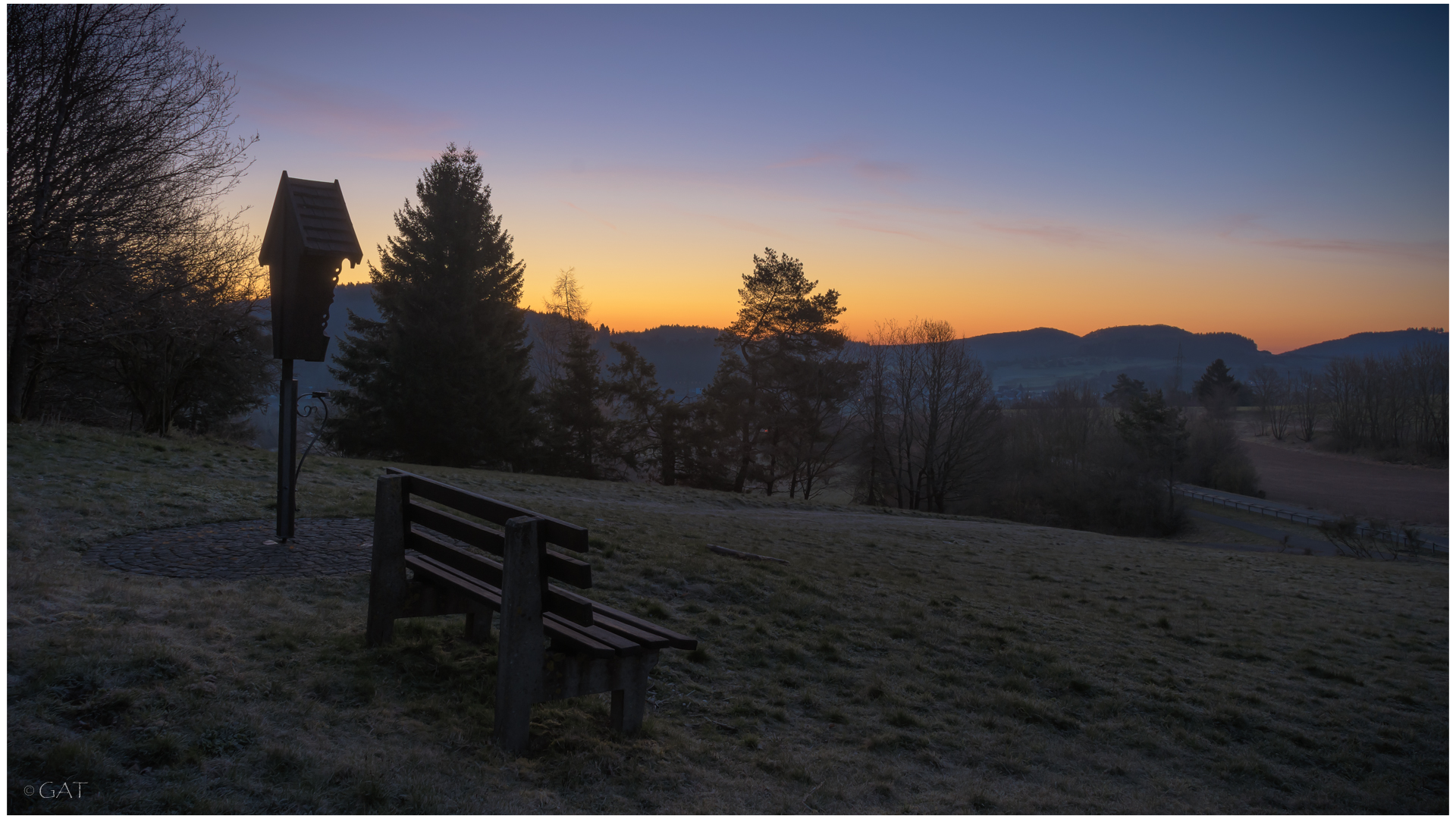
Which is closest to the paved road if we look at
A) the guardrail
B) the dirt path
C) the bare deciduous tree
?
the guardrail

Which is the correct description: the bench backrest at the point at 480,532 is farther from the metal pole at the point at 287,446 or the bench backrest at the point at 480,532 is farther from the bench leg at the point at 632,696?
the metal pole at the point at 287,446

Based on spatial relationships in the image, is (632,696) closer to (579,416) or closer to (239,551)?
(239,551)

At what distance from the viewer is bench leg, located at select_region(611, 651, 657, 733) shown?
14.3 ft

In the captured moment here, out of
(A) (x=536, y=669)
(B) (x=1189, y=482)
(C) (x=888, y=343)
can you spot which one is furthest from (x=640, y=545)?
(B) (x=1189, y=482)

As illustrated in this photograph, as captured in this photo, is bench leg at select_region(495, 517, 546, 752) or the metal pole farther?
the metal pole

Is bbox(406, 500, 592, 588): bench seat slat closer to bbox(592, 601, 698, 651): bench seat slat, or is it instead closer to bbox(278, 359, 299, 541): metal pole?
A: bbox(592, 601, 698, 651): bench seat slat

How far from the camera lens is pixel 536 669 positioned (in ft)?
13.3

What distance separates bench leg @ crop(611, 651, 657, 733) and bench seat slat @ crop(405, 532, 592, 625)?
48 cm

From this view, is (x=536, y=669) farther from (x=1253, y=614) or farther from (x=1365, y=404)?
(x=1365, y=404)

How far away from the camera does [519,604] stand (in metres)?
4.02

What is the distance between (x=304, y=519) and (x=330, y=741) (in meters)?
5.95

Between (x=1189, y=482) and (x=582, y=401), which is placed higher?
(x=582, y=401)

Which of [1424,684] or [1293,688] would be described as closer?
[1293,688]

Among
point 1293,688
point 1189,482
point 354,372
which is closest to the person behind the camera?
point 1293,688
